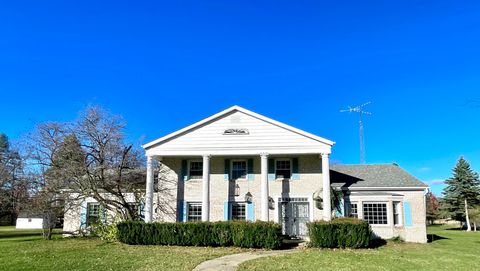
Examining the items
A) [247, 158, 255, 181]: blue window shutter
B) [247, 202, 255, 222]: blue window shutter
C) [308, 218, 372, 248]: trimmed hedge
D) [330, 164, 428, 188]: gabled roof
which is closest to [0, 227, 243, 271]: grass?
[308, 218, 372, 248]: trimmed hedge

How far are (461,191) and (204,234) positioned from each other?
118 ft

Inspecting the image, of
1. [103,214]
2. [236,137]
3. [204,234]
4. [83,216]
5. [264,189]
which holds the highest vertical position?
[236,137]

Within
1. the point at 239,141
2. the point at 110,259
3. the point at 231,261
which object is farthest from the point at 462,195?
the point at 110,259

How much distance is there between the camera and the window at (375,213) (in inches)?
777

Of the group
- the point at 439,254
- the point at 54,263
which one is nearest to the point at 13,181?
the point at 54,263

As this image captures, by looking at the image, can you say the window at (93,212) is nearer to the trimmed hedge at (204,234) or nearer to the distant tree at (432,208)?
the trimmed hedge at (204,234)

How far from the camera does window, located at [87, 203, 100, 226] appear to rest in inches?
859

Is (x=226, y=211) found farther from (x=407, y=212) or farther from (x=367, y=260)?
(x=407, y=212)

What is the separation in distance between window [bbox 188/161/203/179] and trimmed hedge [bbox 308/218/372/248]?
8.00 meters

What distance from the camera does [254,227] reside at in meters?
16.2

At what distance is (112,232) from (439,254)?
15.2 metres

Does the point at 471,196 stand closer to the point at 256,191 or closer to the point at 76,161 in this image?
the point at 256,191

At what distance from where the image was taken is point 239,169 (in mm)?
21344

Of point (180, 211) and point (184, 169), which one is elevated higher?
point (184, 169)
